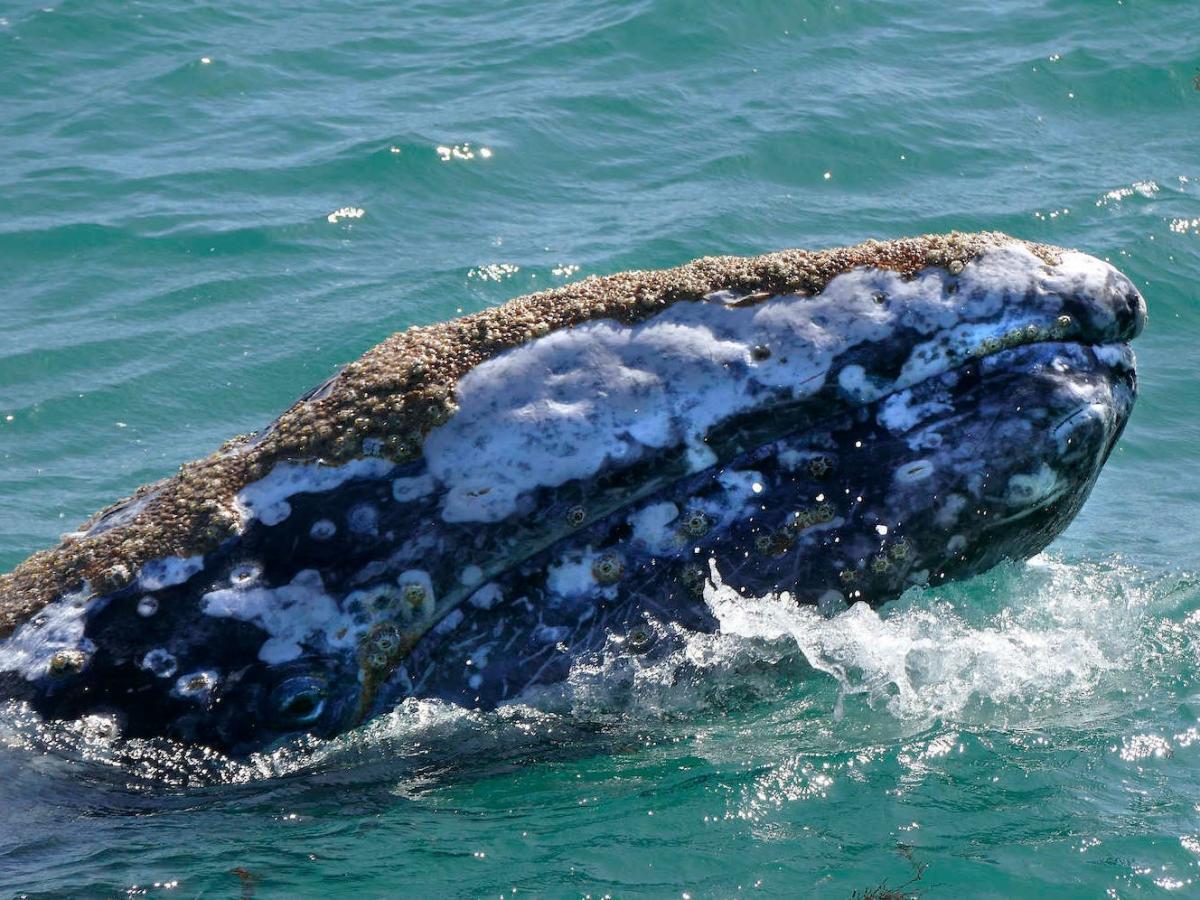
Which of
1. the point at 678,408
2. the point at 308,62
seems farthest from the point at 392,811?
the point at 308,62

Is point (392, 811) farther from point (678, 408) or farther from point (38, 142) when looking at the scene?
point (38, 142)

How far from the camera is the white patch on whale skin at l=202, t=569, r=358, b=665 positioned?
5.68 meters

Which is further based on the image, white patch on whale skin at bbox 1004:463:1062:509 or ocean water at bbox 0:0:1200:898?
white patch on whale skin at bbox 1004:463:1062:509

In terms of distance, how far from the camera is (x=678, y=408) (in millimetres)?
5898

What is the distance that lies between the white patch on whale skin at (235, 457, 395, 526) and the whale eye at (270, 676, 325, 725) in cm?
61

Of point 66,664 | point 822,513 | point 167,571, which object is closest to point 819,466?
point 822,513

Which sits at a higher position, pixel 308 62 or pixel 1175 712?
pixel 308 62

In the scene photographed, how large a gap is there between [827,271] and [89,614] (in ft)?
10.3

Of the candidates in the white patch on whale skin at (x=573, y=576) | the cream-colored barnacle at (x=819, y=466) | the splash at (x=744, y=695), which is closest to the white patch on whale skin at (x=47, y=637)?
the splash at (x=744, y=695)

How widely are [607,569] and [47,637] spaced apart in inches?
83.2

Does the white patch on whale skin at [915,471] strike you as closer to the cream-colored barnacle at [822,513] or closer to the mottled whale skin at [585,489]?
the mottled whale skin at [585,489]

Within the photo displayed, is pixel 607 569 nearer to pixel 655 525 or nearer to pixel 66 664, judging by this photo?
pixel 655 525

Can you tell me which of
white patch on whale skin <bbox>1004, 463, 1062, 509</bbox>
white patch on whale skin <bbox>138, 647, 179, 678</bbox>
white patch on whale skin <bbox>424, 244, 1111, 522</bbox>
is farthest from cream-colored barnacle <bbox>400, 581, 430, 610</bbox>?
white patch on whale skin <bbox>1004, 463, 1062, 509</bbox>

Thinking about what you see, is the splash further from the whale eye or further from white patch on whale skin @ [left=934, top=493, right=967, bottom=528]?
white patch on whale skin @ [left=934, top=493, right=967, bottom=528]
